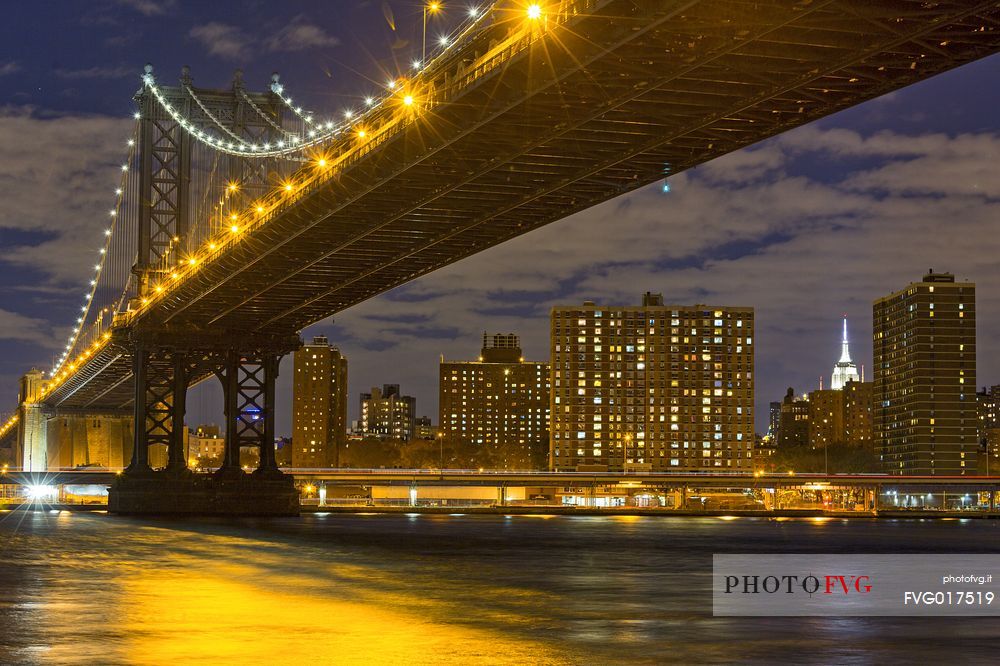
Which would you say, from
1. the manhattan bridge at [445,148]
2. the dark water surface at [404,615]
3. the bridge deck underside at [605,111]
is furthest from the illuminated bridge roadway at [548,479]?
the dark water surface at [404,615]

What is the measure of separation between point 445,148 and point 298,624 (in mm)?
23299

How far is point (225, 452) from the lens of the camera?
82438 millimetres

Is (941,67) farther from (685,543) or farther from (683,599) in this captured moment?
(685,543)

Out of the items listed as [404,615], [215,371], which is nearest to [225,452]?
[215,371]

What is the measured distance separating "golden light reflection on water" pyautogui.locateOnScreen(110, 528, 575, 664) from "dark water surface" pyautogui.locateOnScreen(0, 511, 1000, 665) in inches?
1.3

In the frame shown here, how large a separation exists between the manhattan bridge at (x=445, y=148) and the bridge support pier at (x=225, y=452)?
136 millimetres

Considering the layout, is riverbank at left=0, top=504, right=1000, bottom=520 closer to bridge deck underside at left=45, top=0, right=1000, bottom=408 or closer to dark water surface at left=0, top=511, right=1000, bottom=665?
bridge deck underside at left=45, top=0, right=1000, bottom=408

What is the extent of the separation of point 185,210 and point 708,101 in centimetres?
5038

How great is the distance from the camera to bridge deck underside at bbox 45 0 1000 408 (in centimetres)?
2981

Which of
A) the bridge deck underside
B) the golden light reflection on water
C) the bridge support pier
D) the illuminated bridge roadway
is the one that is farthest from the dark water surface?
the illuminated bridge roadway

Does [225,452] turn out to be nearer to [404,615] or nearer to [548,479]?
[548,479]

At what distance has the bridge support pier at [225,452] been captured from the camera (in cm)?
8094

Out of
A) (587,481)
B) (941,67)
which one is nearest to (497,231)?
(941,67)

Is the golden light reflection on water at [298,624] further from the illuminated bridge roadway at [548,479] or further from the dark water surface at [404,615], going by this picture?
the illuminated bridge roadway at [548,479]
